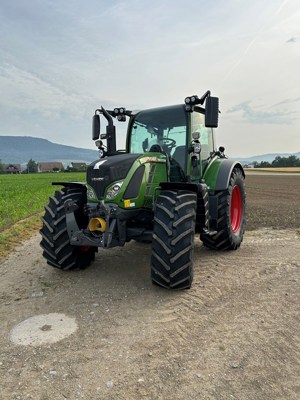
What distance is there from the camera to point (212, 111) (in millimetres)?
4750

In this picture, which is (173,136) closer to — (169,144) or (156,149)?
(169,144)

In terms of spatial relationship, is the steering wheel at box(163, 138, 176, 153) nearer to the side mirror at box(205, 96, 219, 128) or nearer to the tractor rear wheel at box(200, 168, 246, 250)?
the side mirror at box(205, 96, 219, 128)

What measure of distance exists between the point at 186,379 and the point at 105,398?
24.8 inches

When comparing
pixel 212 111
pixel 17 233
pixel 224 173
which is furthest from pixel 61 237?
pixel 17 233

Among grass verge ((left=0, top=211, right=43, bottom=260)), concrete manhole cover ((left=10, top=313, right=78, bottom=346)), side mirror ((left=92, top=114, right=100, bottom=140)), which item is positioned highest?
side mirror ((left=92, top=114, right=100, bottom=140))

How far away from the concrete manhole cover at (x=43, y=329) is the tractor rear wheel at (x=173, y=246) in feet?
3.91

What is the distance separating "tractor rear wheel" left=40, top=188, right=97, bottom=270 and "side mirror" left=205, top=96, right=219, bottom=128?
87.6 inches

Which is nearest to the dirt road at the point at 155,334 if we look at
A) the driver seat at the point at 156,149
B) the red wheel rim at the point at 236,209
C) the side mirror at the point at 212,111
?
the red wheel rim at the point at 236,209

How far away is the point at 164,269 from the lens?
4.27 meters

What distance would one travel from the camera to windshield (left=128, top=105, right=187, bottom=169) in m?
5.50

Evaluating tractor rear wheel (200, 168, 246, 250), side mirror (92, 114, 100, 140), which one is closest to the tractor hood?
side mirror (92, 114, 100, 140)

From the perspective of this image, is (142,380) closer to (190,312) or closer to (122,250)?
(190,312)

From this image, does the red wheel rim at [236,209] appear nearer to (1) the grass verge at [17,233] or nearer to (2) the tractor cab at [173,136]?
(2) the tractor cab at [173,136]

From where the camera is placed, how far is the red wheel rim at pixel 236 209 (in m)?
7.01
